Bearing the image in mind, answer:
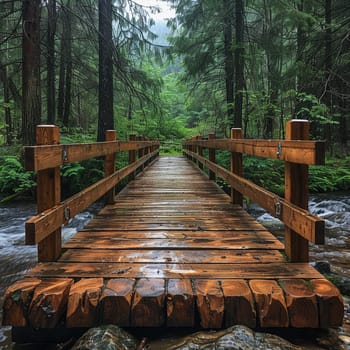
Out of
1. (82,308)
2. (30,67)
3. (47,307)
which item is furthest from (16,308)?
(30,67)

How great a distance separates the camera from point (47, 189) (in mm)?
2713

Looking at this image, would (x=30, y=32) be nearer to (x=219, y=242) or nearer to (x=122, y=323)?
(x=219, y=242)

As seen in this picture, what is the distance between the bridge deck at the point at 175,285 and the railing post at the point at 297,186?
4.5 inches

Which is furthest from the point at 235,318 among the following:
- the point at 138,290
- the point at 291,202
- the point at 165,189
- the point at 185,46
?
the point at 185,46

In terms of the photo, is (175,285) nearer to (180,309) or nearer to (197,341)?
(180,309)

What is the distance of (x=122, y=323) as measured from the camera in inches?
83.4

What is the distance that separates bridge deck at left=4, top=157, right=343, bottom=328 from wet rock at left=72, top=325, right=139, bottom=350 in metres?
0.07

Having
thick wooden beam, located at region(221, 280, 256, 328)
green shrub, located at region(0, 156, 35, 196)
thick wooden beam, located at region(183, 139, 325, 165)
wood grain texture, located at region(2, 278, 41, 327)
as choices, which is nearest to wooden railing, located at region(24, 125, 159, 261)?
wood grain texture, located at region(2, 278, 41, 327)

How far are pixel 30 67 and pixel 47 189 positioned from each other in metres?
5.96

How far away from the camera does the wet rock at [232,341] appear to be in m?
1.88

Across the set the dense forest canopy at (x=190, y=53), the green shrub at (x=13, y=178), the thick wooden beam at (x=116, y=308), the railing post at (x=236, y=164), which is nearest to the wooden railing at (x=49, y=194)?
the thick wooden beam at (x=116, y=308)

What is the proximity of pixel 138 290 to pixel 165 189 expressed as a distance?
4.82 meters

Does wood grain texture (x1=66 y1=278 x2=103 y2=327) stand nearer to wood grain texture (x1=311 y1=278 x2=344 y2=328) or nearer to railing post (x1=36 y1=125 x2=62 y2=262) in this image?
railing post (x1=36 y1=125 x2=62 y2=262)

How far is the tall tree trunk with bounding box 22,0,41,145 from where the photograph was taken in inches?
299
